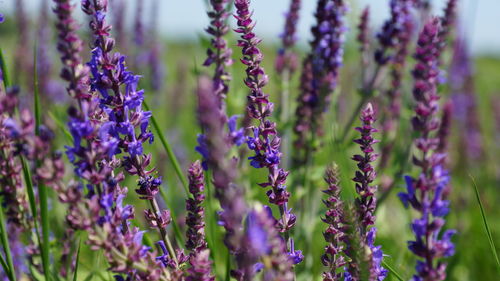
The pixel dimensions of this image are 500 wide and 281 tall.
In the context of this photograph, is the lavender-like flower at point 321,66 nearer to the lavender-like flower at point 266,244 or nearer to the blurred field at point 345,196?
the blurred field at point 345,196

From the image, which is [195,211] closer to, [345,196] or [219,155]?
[345,196]

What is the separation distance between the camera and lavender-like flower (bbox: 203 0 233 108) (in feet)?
7.33

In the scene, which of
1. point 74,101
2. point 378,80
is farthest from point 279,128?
point 74,101

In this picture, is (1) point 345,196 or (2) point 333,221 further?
(1) point 345,196

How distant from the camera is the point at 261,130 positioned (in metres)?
1.60

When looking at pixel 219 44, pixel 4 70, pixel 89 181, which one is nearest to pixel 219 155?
pixel 89 181

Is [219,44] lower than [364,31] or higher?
lower

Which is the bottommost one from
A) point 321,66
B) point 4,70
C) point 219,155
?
point 219,155

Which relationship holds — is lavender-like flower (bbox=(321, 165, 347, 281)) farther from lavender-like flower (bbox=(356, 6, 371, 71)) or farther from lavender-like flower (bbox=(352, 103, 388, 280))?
lavender-like flower (bbox=(356, 6, 371, 71))

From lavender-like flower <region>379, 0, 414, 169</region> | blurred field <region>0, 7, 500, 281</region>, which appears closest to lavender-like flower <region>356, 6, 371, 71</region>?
lavender-like flower <region>379, 0, 414, 169</region>

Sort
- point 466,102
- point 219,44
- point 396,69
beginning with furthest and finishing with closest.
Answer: point 466,102, point 396,69, point 219,44

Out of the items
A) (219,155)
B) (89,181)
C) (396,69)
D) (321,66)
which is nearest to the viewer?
(219,155)

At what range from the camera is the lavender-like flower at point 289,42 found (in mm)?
3677

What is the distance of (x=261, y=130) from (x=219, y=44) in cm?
82
